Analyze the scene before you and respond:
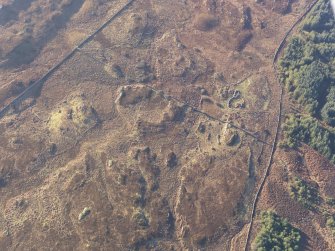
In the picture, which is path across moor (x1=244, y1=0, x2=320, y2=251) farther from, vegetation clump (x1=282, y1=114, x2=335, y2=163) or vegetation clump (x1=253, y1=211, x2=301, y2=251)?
vegetation clump (x1=282, y1=114, x2=335, y2=163)

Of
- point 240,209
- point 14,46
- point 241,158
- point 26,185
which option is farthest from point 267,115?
point 14,46

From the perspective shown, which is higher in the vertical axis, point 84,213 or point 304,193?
point 304,193

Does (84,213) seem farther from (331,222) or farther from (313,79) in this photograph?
(313,79)

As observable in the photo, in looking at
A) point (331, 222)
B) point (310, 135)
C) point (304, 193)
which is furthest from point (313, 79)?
point (331, 222)

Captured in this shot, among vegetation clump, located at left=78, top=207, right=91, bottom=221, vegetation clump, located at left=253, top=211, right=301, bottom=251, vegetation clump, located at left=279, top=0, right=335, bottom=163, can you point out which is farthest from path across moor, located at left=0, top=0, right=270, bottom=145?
vegetation clump, located at left=78, top=207, right=91, bottom=221

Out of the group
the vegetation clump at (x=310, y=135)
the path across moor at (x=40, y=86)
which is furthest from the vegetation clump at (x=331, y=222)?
the path across moor at (x=40, y=86)

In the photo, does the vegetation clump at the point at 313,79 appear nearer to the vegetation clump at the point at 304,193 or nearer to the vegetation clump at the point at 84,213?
the vegetation clump at the point at 304,193
